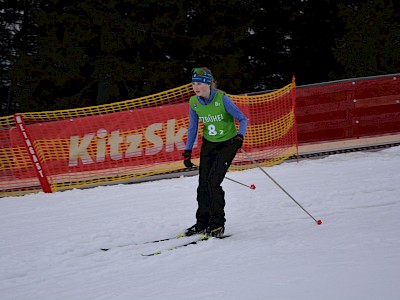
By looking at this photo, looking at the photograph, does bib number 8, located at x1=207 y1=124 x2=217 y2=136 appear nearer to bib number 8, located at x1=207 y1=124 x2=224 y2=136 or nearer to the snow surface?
bib number 8, located at x1=207 y1=124 x2=224 y2=136

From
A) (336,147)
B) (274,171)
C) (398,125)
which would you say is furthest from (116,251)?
(398,125)

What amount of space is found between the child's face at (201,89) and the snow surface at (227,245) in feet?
5.63

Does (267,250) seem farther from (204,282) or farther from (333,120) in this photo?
(333,120)

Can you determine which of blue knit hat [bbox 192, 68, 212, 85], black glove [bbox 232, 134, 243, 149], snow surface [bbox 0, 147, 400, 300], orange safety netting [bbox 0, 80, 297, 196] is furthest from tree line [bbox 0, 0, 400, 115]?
black glove [bbox 232, 134, 243, 149]

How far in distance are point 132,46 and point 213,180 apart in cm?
1883

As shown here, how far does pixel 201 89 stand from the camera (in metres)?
6.15

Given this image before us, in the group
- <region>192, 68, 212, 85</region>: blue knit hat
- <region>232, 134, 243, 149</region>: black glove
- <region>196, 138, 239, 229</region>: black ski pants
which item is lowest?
<region>196, 138, 239, 229</region>: black ski pants

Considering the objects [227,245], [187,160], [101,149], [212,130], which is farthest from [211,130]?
[101,149]

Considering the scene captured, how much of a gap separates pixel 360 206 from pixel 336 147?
629 cm

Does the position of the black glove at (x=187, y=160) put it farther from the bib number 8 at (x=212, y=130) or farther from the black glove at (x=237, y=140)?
the black glove at (x=237, y=140)

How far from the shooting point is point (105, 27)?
75.2ft

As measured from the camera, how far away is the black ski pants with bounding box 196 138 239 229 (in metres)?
6.17

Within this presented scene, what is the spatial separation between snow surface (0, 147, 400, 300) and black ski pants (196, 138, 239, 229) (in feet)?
1.24

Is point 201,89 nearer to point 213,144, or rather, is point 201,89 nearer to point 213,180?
point 213,144
